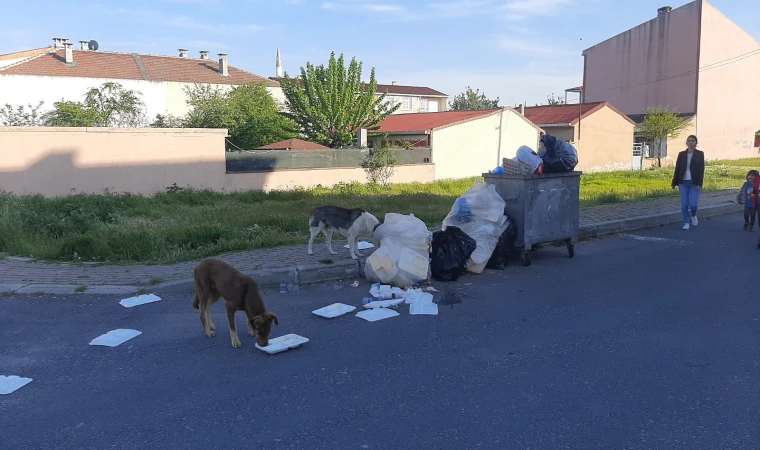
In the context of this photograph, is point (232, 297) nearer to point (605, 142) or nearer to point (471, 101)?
point (605, 142)

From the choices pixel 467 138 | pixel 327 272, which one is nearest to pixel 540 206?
pixel 327 272

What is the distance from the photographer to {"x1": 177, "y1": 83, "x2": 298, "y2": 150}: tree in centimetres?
3475

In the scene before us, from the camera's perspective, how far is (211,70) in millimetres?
50219

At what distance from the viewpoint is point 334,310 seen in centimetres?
655

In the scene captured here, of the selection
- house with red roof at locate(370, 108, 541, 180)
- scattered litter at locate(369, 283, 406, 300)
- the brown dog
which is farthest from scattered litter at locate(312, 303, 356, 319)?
house with red roof at locate(370, 108, 541, 180)

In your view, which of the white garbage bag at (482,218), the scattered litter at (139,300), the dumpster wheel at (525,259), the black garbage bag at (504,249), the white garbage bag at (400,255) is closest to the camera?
the scattered litter at (139,300)

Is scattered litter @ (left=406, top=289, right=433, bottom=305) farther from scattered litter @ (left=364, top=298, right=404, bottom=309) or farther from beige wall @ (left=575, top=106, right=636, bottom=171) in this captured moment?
beige wall @ (left=575, top=106, right=636, bottom=171)

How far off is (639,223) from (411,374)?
9.43 meters

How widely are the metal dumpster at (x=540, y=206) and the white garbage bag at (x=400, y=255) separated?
1738mm

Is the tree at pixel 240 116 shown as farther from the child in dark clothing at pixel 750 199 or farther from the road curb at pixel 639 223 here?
the child in dark clothing at pixel 750 199

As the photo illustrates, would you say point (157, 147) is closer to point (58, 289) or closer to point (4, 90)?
point (58, 289)

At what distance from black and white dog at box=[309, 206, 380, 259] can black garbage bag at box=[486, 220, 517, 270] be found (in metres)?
1.73

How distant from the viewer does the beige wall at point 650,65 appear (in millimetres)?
42875

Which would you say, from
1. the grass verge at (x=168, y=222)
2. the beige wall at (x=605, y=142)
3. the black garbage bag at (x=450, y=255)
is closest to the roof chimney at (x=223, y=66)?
the beige wall at (x=605, y=142)
